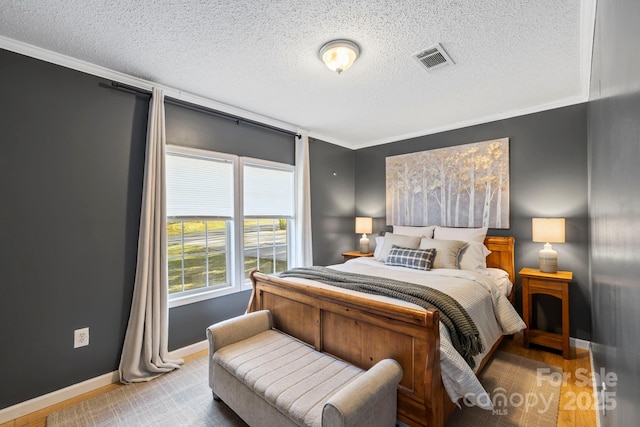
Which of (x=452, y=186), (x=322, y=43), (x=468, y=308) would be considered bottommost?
(x=468, y=308)

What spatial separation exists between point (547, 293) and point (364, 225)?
2325 millimetres

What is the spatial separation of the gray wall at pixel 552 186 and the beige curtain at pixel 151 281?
11.7 feet

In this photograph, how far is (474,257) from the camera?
119 inches

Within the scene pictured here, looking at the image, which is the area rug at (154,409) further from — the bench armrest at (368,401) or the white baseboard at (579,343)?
the white baseboard at (579,343)

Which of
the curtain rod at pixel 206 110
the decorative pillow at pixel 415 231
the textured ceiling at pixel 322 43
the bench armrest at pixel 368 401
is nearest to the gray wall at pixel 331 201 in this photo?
the curtain rod at pixel 206 110

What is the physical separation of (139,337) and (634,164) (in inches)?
122

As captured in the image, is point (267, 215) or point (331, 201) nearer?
point (267, 215)

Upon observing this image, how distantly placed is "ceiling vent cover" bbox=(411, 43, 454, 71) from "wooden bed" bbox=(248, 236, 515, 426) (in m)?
1.84

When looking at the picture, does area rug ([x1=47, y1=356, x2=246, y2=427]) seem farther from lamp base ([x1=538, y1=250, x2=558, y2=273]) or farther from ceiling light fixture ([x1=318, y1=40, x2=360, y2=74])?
lamp base ([x1=538, y1=250, x2=558, y2=273])

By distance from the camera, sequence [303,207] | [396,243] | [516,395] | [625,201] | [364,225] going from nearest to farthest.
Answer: [625,201] → [516,395] → [396,243] → [303,207] → [364,225]

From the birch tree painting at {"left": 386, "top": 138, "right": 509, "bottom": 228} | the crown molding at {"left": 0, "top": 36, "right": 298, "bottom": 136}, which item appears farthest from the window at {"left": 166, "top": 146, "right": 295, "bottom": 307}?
the birch tree painting at {"left": 386, "top": 138, "right": 509, "bottom": 228}

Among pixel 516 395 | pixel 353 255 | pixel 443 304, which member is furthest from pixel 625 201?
pixel 353 255

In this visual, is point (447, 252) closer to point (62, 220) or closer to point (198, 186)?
point (198, 186)

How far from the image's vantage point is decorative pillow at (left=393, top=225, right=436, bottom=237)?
11.8ft
